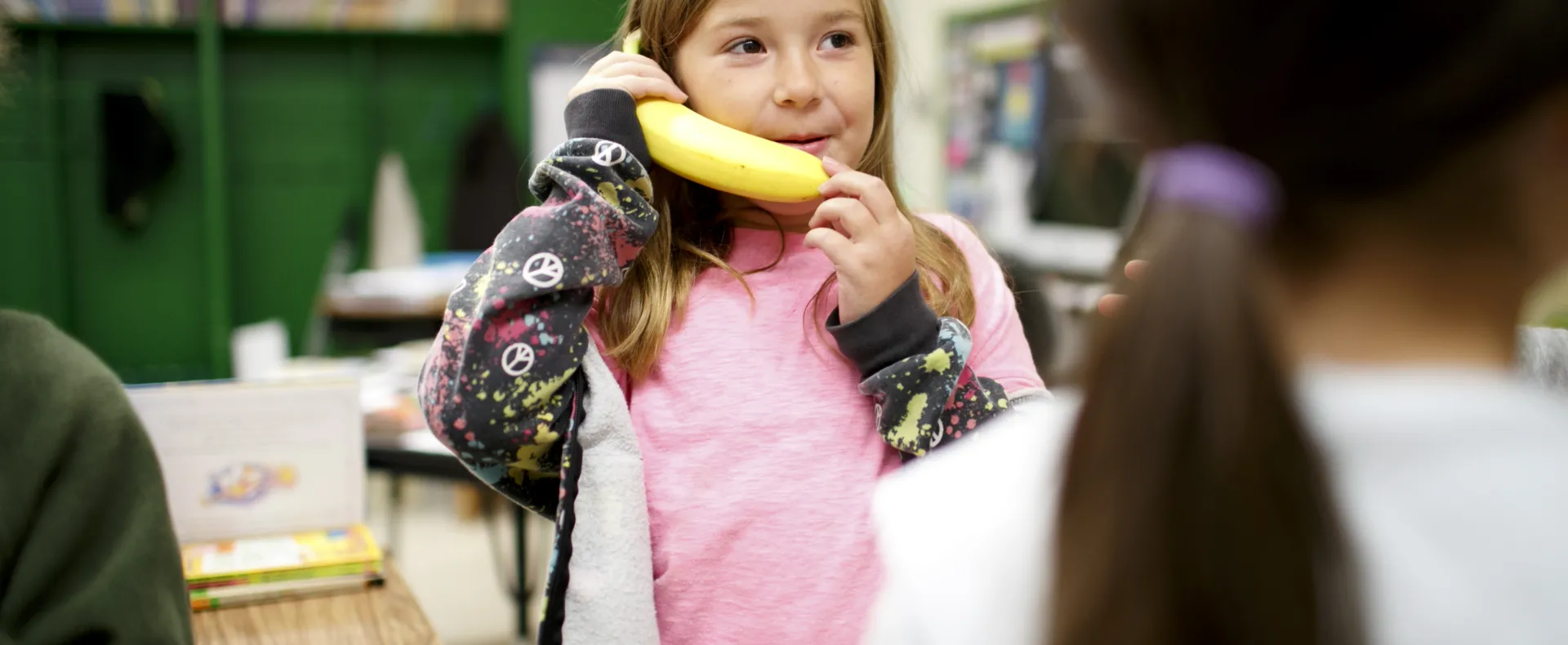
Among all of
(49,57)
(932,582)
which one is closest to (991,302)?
(932,582)

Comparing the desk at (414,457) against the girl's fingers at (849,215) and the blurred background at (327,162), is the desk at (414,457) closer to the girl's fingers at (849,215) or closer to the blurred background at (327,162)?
the girl's fingers at (849,215)

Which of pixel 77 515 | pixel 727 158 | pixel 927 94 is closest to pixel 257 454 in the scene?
pixel 77 515

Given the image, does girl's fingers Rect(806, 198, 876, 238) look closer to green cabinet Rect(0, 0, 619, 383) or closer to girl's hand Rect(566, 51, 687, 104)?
girl's hand Rect(566, 51, 687, 104)

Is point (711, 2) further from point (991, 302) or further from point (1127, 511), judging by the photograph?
point (1127, 511)

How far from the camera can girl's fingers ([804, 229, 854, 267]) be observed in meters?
1.05

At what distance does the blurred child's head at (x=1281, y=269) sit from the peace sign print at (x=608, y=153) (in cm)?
66

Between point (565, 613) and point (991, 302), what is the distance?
1.74 ft

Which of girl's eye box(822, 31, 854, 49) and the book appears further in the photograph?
the book

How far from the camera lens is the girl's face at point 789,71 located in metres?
1.14

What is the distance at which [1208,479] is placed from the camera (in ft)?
1.59

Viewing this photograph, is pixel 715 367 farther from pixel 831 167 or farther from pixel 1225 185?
pixel 1225 185

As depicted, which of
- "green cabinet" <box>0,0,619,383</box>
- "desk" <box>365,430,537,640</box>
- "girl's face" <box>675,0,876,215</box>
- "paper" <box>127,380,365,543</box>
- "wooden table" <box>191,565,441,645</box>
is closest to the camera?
"girl's face" <box>675,0,876,215</box>

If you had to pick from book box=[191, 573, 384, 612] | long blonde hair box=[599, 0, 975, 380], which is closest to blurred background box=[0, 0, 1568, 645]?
book box=[191, 573, 384, 612]

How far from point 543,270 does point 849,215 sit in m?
0.28
